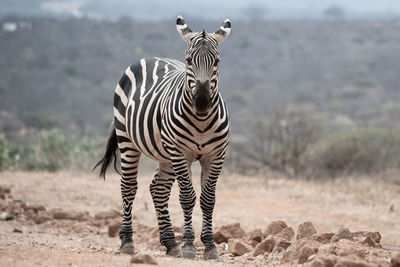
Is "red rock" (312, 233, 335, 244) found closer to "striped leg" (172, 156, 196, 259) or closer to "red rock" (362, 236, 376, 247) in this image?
"red rock" (362, 236, 376, 247)

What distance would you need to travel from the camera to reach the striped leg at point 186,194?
282 inches

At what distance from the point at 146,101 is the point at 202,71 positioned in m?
1.47

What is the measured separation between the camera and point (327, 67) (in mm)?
55875

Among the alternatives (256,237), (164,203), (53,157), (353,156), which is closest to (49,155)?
(53,157)

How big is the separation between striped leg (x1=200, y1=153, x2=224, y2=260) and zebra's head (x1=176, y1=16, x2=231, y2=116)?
66 cm

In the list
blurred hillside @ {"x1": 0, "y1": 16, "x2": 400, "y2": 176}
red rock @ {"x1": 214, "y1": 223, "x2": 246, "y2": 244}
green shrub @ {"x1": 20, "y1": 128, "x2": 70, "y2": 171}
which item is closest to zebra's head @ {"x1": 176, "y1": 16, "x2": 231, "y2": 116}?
red rock @ {"x1": 214, "y1": 223, "x2": 246, "y2": 244}

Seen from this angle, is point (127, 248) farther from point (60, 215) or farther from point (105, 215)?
point (60, 215)

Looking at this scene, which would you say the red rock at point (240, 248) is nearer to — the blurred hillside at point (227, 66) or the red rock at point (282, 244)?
the red rock at point (282, 244)

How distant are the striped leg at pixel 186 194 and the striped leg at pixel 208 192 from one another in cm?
14

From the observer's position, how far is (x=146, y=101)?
801 cm

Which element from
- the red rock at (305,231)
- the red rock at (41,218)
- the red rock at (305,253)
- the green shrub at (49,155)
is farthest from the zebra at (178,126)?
the green shrub at (49,155)

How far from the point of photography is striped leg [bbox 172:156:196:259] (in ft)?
23.5

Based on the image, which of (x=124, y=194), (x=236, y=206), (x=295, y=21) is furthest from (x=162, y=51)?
(x=124, y=194)

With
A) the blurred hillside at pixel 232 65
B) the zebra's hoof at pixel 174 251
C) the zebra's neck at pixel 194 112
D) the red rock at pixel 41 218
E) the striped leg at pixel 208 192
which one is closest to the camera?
the zebra's neck at pixel 194 112
